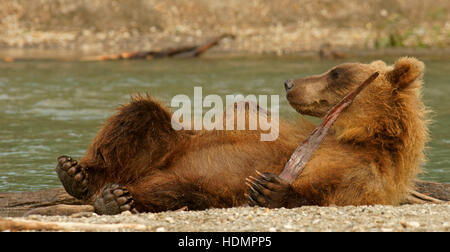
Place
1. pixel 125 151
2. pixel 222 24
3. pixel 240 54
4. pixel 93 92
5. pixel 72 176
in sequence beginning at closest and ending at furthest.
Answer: pixel 72 176 < pixel 125 151 < pixel 93 92 < pixel 240 54 < pixel 222 24

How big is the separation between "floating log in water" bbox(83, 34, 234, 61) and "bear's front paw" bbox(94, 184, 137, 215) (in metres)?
9.25

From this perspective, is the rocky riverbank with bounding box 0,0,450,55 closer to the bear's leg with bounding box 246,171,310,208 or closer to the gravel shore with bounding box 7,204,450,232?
the bear's leg with bounding box 246,171,310,208

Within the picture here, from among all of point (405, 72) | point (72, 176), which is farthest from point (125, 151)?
point (405, 72)

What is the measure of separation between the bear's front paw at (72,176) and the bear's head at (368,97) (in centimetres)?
142

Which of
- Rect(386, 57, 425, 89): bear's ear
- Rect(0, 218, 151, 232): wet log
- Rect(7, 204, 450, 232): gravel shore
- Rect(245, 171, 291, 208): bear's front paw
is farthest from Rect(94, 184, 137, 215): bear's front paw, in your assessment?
Rect(386, 57, 425, 89): bear's ear

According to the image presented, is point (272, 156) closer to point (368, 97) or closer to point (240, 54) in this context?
point (368, 97)

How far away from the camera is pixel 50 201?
17.6 feet

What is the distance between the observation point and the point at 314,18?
17672 millimetres

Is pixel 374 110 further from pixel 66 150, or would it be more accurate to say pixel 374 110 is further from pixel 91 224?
pixel 66 150

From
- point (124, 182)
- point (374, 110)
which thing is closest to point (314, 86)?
point (374, 110)

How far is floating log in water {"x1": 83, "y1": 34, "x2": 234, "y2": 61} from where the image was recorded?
1380cm

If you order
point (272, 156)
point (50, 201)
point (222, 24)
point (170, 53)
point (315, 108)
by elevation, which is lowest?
point (50, 201)

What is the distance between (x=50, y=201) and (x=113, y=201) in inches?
39.6

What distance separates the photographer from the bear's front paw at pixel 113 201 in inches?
178
